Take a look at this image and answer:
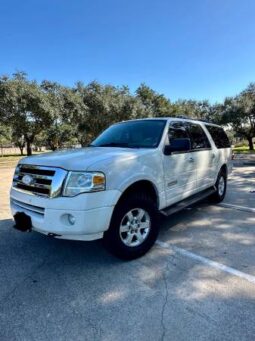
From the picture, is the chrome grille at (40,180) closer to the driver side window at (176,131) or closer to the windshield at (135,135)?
the windshield at (135,135)

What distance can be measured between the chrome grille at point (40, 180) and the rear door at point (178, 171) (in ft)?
5.52

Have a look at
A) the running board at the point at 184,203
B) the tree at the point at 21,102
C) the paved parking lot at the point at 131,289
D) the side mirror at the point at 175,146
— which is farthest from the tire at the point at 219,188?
the tree at the point at 21,102

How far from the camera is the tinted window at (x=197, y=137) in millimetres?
5195

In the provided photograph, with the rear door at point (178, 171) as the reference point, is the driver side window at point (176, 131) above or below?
above

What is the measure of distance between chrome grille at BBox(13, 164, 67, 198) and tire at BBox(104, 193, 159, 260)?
29.3 inches

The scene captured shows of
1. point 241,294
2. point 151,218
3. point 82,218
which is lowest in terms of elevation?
point 241,294

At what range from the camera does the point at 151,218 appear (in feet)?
12.4

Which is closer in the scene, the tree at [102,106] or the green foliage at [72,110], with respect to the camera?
the green foliage at [72,110]

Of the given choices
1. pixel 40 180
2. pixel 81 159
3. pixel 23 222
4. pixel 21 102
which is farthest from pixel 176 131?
pixel 21 102

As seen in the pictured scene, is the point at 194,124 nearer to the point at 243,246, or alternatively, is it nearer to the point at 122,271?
the point at 243,246

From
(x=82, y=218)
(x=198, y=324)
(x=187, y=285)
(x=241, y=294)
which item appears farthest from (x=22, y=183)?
(x=241, y=294)

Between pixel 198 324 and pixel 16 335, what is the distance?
1.53m

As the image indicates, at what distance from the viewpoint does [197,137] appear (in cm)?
544

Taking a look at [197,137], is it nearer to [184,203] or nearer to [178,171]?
[178,171]
